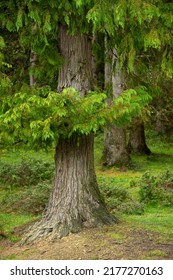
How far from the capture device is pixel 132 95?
340 inches

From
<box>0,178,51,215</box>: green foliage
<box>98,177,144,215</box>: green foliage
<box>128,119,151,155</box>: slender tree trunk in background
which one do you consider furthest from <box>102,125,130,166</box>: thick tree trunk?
<box>0,178,51,215</box>: green foliage

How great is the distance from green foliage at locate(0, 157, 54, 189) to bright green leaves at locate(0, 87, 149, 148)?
27.0 ft

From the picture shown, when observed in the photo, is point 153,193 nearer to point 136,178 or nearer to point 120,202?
point 120,202

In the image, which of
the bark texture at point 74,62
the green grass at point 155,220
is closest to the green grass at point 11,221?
the green grass at point 155,220

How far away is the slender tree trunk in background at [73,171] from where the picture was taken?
381 inches

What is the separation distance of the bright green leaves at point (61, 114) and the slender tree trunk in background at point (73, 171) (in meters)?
0.90

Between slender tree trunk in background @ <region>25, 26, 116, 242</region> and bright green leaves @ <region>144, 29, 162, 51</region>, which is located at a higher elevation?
bright green leaves @ <region>144, 29, 162, 51</region>

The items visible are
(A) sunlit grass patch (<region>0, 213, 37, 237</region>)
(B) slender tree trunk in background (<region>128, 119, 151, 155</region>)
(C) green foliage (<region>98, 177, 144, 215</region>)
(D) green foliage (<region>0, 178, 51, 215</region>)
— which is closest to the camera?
(A) sunlit grass patch (<region>0, 213, 37, 237</region>)

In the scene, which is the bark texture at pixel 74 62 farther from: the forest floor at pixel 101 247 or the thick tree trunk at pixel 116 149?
the thick tree trunk at pixel 116 149

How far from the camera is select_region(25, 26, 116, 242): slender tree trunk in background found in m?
9.69

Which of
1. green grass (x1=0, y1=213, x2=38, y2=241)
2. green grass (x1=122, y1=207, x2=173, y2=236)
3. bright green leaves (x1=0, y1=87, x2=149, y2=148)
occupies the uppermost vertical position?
bright green leaves (x1=0, y1=87, x2=149, y2=148)

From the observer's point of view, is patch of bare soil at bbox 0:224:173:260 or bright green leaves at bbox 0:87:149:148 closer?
bright green leaves at bbox 0:87:149:148

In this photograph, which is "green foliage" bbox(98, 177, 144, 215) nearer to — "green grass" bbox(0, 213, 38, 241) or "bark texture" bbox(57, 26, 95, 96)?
"green grass" bbox(0, 213, 38, 241)

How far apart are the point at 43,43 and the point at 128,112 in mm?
2153
